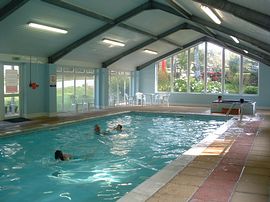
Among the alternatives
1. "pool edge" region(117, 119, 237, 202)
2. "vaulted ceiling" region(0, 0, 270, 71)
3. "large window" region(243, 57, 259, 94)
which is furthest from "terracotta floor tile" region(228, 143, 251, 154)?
"large window" region(243, 57, 259, 94)

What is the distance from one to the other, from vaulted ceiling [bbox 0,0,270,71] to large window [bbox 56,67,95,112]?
18.0 inches

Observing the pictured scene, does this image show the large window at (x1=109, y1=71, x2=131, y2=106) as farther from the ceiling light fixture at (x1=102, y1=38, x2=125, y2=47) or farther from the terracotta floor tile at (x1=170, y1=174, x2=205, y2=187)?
the terracotta floor tile at (x1=170, y1=174, x2=205, y2=187)

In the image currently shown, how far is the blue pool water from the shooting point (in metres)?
4.66

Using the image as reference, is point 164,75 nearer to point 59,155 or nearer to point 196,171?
point 59,155

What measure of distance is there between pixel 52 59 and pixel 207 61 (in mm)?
9194

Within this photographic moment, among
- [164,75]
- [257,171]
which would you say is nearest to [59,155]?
[257,171]

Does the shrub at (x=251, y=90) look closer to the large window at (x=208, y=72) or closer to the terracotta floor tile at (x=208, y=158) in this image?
the large window at (x=208, y=72)

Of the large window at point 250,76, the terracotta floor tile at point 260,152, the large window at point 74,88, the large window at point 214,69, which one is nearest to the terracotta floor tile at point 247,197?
the terracotta floor tile at point 260,152

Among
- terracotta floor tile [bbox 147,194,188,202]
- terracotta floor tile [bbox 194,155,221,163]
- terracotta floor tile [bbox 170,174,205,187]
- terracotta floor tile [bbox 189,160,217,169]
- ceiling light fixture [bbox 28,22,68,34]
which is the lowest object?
terracotta floor tile [bbox 147,194,188,202]

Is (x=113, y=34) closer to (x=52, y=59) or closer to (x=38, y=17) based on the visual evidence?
(x=52, y=59)

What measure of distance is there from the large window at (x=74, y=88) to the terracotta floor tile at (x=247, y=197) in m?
10.1

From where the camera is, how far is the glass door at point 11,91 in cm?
1062

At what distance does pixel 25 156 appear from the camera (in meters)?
6.74

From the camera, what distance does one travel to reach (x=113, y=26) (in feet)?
36.2
